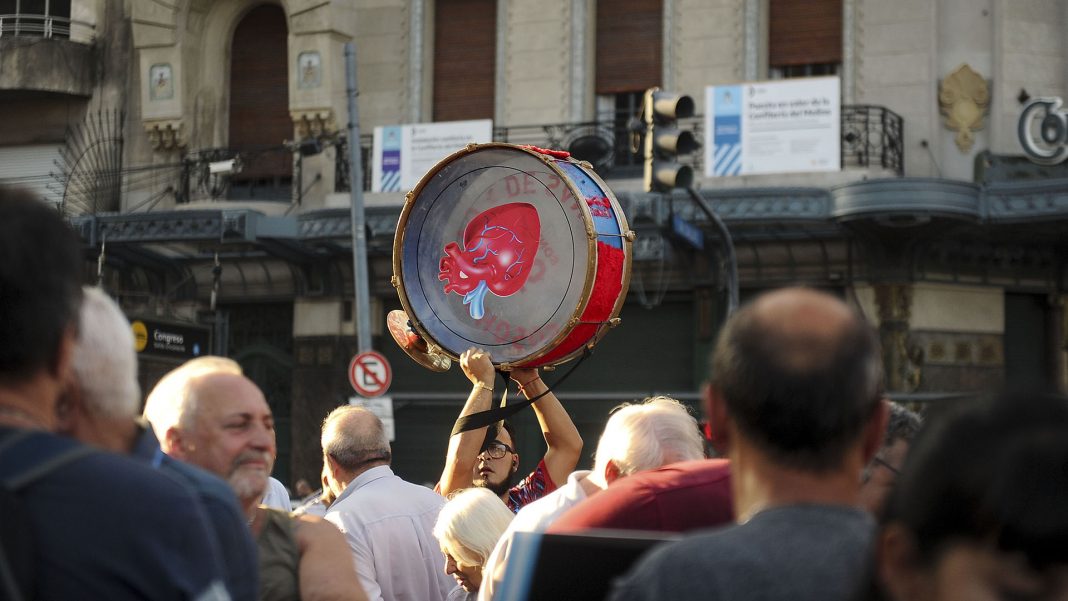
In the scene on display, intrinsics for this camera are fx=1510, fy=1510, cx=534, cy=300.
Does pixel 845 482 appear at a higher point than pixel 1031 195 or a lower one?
lower

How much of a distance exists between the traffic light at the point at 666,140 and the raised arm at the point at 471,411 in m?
6.43

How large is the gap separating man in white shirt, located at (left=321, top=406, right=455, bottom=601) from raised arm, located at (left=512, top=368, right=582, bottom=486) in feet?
1.73

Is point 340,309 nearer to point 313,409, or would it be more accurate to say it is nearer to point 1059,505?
point 313,409

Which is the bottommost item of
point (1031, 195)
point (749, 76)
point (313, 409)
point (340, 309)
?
point (313, 409)

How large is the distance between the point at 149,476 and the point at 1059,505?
143 centimetres

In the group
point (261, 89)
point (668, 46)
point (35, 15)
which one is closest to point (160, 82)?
point (261, 89)

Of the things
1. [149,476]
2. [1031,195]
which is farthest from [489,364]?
[1031,195]

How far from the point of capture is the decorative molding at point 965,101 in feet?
59.1

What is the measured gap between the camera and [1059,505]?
5.73 ft

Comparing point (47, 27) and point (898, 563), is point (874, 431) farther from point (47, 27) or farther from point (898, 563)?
point (47, 27)

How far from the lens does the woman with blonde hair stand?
4973 millimetres

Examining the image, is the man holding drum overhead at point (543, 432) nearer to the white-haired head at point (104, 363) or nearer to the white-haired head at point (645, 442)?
the white-haired head at point (645, 442)

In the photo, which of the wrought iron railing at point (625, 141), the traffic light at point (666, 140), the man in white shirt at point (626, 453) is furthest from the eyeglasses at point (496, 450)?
the wrought iron railing at point (625, 141)

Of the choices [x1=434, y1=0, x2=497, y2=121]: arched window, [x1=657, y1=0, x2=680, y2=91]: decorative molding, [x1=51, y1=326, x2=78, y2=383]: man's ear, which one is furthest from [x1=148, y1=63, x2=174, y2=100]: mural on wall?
[x1=51, y1=326, x2=78, y2=383]: man's ear
